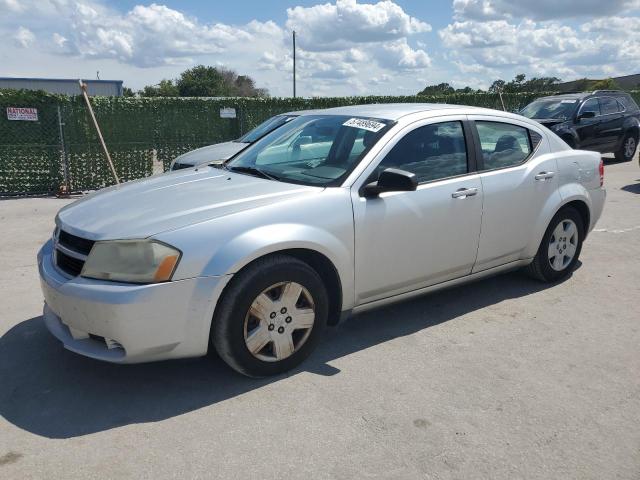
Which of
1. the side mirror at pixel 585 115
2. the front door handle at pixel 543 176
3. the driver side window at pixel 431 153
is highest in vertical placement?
the side mirror at pixel 585 115

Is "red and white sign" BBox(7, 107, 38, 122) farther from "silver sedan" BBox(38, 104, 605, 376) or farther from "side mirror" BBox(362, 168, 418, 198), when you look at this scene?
"side mirror" BBox(362, 168, 418, 198)

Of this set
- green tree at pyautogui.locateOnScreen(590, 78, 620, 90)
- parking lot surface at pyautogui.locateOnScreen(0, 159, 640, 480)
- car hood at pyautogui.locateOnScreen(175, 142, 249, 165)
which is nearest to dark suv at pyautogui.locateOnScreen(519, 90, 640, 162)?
car hood at pyautogui.locateOnScreen(175, 142, 249, 165)

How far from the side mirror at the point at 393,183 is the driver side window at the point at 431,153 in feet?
0.50

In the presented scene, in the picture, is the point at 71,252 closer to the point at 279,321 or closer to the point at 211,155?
the point at 279,321

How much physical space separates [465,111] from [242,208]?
2.19 m

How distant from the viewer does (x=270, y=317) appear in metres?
3.42

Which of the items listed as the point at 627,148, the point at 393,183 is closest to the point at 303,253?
the point at 393,183

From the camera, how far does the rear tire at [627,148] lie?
48.0ft

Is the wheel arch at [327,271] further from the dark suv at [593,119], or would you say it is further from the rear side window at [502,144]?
the dark suv at [593,119]

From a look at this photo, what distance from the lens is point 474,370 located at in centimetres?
365

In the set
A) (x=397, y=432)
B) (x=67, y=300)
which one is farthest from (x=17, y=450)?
(x=397, y=432)

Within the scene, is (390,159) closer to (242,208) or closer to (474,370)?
(242,208)

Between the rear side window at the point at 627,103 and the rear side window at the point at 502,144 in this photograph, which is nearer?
the rear side window at the point at 502,144

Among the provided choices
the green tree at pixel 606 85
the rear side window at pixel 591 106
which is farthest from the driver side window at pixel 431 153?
the green tree at pixel 606 85
